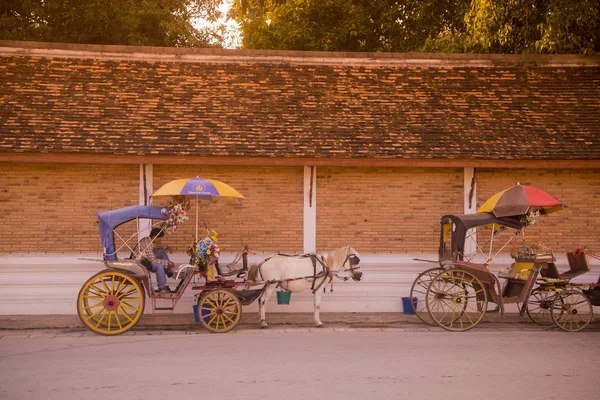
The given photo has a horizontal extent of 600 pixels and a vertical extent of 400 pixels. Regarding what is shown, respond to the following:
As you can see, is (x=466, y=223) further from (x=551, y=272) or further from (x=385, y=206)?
(x=385, y=206)

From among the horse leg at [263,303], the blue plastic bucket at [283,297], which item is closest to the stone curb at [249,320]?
the blue plastic bucket at [283,297]

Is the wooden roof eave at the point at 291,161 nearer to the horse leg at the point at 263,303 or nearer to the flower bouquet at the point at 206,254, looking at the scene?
the flower bouquet at the point at 206,254

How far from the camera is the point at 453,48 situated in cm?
2119

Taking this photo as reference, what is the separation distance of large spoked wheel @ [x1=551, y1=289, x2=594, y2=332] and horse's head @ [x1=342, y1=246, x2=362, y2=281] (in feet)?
11.8

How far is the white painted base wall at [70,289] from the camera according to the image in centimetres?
1412

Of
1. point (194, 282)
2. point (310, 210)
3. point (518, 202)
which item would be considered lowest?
point (194, 282)

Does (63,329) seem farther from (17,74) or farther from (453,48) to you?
(453,48)

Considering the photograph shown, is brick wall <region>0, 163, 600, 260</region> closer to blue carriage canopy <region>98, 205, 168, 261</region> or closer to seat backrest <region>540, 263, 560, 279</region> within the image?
seat backrest <region>540, 263, 560, 279</region>

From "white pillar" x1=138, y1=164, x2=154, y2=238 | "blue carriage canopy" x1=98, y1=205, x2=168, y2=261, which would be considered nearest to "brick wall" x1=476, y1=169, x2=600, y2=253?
"white pillar" x1=138, y1=164, x2=154, y2=238

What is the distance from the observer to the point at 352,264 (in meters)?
12.9

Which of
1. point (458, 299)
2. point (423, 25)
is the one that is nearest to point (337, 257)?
point (458, 299)

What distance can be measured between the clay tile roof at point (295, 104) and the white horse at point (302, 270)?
225 cm

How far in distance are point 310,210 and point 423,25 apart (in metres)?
13.3

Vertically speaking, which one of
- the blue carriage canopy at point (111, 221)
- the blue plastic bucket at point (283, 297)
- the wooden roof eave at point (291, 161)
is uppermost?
the wooden roof eave at point (291, 161)
